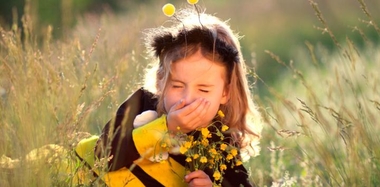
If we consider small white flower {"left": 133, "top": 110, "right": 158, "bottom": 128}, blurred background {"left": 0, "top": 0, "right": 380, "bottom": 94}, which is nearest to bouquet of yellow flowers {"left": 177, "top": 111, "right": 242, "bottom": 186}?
small white flower {"left": 133, "top": 110, "right": 158, "bottom": 128}

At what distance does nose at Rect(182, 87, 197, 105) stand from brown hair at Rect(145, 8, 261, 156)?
6.0 inches

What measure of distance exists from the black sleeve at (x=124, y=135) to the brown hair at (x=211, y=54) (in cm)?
7

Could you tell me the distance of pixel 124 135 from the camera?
139 inches

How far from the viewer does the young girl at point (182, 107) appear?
361 cm

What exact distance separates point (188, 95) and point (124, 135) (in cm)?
31

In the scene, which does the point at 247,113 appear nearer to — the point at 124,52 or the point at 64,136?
the point at 64,136

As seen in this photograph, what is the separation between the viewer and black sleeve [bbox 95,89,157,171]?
3.65 m

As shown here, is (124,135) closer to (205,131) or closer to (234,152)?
(205,131)

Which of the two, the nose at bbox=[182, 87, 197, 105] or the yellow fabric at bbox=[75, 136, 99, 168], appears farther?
the yellow fabric at bbox=[75, 136, 99, 168]

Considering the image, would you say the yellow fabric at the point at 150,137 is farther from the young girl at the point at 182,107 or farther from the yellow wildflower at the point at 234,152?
the yellow wildflower at the point at 234,152

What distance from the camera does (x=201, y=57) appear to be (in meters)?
3.80

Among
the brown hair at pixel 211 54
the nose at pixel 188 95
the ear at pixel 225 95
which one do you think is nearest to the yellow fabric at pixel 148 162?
the nose at pixel 188 95

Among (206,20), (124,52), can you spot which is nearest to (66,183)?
(206,20)

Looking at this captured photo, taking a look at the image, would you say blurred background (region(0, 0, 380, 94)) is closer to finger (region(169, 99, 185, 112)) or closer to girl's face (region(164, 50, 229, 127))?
girl's face (region(164, 50, 229, 127))
